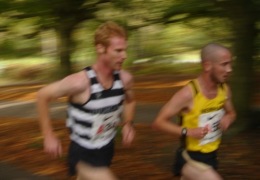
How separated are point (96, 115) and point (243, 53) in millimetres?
3418

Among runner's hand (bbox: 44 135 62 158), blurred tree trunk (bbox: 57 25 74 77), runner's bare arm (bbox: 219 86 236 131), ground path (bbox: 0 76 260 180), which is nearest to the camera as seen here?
runner's hand (bbox: 44 135 62 158)

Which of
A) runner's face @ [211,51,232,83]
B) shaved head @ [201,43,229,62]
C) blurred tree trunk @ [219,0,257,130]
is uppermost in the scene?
shaved head @ [201,43,229,62]

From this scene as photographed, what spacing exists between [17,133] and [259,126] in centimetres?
400

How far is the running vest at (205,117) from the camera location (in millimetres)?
3566

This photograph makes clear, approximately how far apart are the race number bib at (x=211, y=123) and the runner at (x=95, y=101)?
1.92 feet

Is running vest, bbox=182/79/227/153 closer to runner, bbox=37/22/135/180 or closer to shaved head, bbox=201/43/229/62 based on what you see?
shaved head, bbox=201/43/229/62

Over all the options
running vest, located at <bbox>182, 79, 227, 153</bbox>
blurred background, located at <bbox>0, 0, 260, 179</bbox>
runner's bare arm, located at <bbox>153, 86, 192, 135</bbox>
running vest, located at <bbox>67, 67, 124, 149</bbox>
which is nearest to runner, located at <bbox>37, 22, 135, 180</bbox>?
running vest, located at <bbox>67, 67, 124, 149</bbox>

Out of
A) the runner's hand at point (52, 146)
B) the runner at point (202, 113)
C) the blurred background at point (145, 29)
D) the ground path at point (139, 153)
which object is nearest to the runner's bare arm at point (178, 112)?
the runner at point (202, 113)

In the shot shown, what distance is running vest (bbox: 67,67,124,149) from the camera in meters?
3.41

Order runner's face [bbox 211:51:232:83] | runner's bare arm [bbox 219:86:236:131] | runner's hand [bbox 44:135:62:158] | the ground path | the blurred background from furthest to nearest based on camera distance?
the blurred background, the ground path, runner's bare arm [bbox 219:86:236:131], runner's face [bbox 211:51:232:83], runner's hand [bbox 44:135:62:158]

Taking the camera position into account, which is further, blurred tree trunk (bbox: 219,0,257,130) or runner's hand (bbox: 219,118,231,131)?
blurred tree trunk (bbox: 219,0,257,130)

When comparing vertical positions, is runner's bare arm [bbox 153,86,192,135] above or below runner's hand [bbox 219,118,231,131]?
above

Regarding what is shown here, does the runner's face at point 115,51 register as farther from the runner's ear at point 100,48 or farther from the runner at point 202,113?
the runner at point 202,113

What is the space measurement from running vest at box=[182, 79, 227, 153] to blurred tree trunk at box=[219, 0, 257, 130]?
Result: 2.47 m
